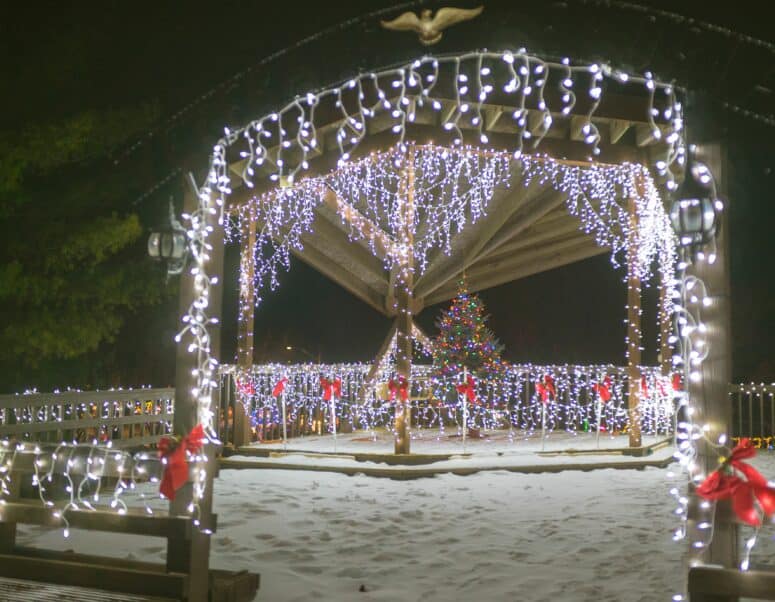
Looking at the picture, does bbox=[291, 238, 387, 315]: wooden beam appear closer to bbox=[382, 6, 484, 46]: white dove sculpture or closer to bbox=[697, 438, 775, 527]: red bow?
bbox=[382, 6, 484, 46]: white dove sculpture

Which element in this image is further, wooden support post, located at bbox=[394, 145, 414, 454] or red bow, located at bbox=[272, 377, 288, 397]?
red bow, located at bbox=[272, 377, 288, 397]

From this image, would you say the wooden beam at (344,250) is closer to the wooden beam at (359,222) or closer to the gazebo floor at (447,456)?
the wooden beam at (359,222)

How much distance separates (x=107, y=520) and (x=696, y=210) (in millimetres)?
3571

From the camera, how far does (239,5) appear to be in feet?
37.2

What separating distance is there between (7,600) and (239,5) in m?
9.62

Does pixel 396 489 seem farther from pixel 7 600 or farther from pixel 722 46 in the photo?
pixel 722 46

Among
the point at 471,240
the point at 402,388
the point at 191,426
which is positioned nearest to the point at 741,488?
the point at 191,426

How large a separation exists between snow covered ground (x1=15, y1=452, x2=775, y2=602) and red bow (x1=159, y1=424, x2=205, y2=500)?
2.74 feet

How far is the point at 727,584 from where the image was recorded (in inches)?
124

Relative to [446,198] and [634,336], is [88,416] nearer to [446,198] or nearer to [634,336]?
[446,198]

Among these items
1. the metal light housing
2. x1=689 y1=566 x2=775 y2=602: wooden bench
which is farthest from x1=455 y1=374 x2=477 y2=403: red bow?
x1=689 y1=566 x2=775 y2=602: wooden bench

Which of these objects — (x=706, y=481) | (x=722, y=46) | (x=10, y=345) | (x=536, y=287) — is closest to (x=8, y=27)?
(x=10, y=345)

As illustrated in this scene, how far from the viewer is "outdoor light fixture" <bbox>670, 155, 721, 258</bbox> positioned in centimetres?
362

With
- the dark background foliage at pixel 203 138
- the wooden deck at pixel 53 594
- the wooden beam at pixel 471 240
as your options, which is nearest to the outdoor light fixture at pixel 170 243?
the dark background foliage at pixel 203 138
